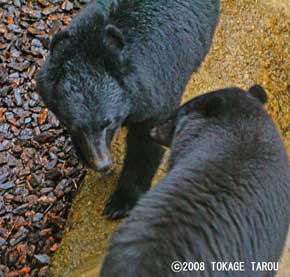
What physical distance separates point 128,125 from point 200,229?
139 centimetres

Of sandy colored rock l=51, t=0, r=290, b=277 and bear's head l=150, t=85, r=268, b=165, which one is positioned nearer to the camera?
bear's head l=150, t=85, r=268, b=165

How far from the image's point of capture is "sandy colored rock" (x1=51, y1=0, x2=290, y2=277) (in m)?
4.18

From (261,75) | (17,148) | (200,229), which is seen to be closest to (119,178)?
(17,148)

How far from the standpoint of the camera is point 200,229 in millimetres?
2826

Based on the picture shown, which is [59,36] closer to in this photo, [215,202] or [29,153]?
[215,202]

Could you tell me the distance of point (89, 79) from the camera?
Result: 354 cm

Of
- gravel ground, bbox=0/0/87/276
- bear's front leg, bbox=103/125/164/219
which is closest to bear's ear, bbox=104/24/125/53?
bear's front leg, bbox=103/125/164/219

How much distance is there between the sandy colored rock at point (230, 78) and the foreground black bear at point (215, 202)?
0.89m

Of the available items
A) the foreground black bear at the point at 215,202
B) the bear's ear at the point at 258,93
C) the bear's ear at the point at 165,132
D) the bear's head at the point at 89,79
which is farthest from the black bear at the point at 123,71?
the bear's ear at the point at 258,93

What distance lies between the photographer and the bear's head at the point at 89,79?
11.6ft

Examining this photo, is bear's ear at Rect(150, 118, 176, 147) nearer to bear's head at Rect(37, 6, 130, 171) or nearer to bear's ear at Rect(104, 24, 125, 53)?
bear's head at Rect(37, 6, 130, 171)

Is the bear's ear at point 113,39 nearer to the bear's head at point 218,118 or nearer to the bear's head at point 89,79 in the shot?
the bear's head at point 89,79

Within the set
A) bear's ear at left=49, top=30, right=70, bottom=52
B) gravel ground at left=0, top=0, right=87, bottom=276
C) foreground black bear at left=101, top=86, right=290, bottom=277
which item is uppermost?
bear's ear at left=49, top=30, right=70, bottom=52

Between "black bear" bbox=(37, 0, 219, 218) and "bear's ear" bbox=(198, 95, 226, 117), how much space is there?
1.46 ft
